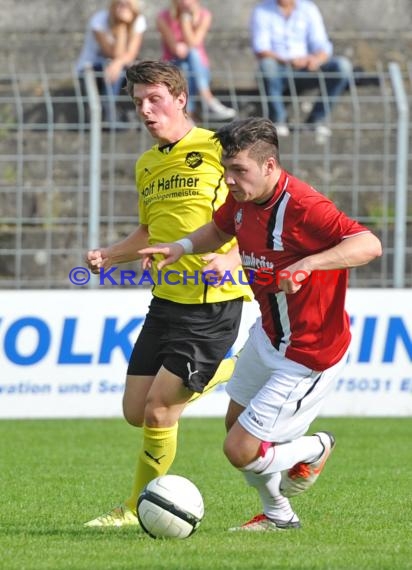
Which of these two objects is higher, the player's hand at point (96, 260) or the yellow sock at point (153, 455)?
the player's hand at point (96, 260)

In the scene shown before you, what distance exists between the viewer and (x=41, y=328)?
1202 cm

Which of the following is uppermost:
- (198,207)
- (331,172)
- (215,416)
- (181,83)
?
(181,83)

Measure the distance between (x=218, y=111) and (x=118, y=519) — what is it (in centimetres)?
767

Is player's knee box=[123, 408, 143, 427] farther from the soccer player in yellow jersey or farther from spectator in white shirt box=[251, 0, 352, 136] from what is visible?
spectator in white shirt box=[251, 0, 352, 136]

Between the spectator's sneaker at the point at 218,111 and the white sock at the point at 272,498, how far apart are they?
7.79 meters

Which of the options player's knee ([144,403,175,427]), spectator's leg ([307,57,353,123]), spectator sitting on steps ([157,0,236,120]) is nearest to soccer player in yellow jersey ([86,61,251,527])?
player's knee ([144,403,175,427])

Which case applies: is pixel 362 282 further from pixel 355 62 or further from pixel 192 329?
pixel 192 329

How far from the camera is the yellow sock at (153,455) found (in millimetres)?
6617

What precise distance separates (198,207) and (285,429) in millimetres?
1457

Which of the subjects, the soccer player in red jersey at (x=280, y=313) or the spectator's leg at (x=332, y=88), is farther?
the spectator's leg at (x=332, y=88)

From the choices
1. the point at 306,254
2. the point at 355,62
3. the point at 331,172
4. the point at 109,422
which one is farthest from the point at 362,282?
the point at 306,254

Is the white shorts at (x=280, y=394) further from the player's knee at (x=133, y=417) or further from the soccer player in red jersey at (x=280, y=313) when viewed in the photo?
the player's knee at (x=133, y=417)

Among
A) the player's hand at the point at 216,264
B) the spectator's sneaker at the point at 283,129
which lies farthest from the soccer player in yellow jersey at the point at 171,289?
the spectator's sneaker at the point at 283,129

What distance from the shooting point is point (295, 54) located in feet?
47.7
